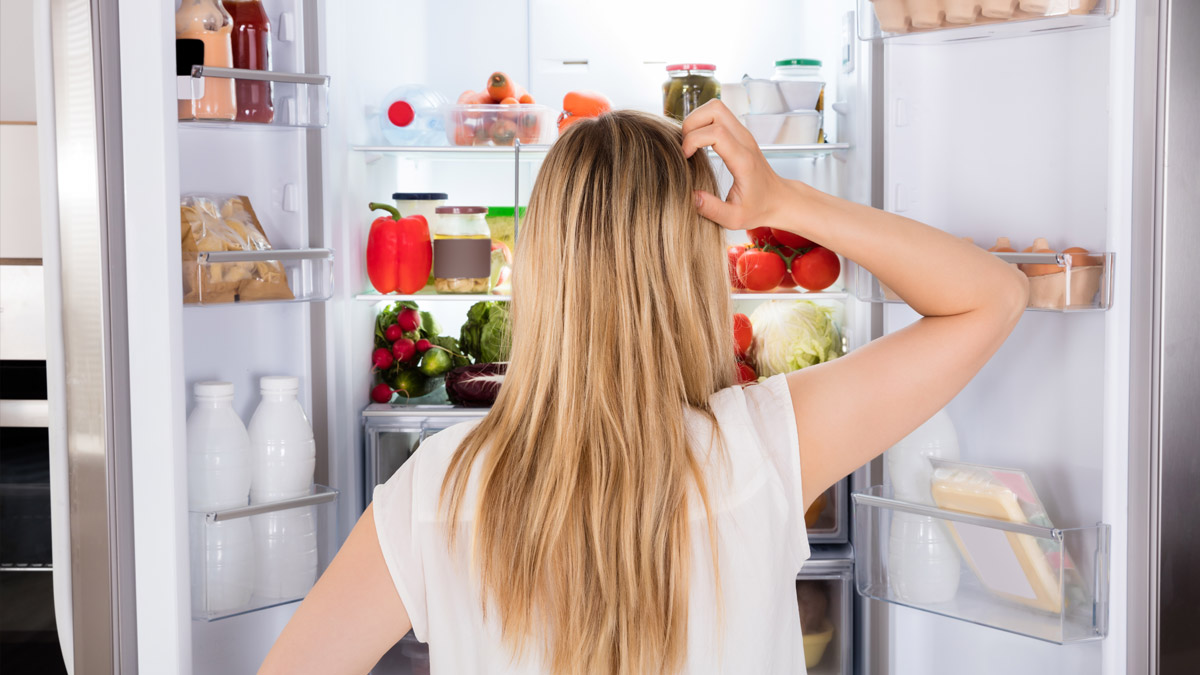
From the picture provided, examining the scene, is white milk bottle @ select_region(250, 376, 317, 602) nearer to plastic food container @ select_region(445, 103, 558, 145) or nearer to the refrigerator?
the refrigerator

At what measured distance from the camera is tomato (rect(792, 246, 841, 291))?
8.08ft

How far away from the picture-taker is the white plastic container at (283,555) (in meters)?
1.95

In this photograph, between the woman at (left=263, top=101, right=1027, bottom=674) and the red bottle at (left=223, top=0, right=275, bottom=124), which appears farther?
the red bottle at (left=223, top=0, right=275, bottom=124)

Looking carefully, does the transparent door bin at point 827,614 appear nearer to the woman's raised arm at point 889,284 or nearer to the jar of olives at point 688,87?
the jar of olives at point 688,87

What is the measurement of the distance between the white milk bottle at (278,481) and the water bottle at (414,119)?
2.76 feet

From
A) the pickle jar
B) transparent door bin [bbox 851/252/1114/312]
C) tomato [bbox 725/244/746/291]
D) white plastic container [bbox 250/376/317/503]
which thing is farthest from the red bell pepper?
transparent door bin [bbox 851/252/1114/312]

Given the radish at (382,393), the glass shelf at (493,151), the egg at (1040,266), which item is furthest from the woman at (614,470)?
the radish at (382,393)

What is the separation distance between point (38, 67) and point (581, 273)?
1202 mm

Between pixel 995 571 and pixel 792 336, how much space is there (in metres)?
0.89

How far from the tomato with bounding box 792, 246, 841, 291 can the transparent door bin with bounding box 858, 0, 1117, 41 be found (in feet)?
Answer: 2.27

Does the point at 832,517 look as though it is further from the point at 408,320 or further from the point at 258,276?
the point at 258,276

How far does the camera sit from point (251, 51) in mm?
1908

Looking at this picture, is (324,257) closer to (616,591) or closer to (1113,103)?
(616,591)

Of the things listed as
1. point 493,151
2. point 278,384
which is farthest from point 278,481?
point 493,151
